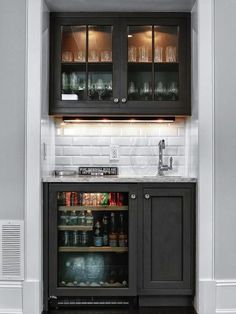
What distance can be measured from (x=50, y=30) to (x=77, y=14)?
242mm

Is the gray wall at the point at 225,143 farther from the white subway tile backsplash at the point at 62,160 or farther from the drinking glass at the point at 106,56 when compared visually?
the white subway tile backsplash at the point at 62,160

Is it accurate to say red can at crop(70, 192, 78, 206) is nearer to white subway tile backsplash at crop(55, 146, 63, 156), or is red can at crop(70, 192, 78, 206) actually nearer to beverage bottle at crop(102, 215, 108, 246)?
beverage bottle at crop(102, 215, 108, 246)

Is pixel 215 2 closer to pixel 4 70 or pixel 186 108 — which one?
pixel 186 108

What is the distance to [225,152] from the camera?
3650mm

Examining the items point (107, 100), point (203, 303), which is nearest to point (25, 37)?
point (107, 100)

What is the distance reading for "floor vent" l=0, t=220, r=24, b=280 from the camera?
11.9 ft

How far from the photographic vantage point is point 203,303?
3590mm

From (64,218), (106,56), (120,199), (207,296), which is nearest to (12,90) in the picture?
(106,56)

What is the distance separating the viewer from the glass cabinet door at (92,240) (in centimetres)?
374

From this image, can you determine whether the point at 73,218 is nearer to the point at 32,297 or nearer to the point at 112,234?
Result: the point at 112,234

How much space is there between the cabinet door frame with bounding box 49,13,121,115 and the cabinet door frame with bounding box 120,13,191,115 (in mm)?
54

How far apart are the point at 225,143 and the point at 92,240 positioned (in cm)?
119

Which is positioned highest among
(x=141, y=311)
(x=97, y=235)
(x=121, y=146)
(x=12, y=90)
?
(x=12, y=90)

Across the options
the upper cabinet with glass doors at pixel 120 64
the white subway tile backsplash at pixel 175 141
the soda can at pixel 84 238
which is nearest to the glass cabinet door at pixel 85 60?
the upper cabinet with glass doors at pixel 120 64
